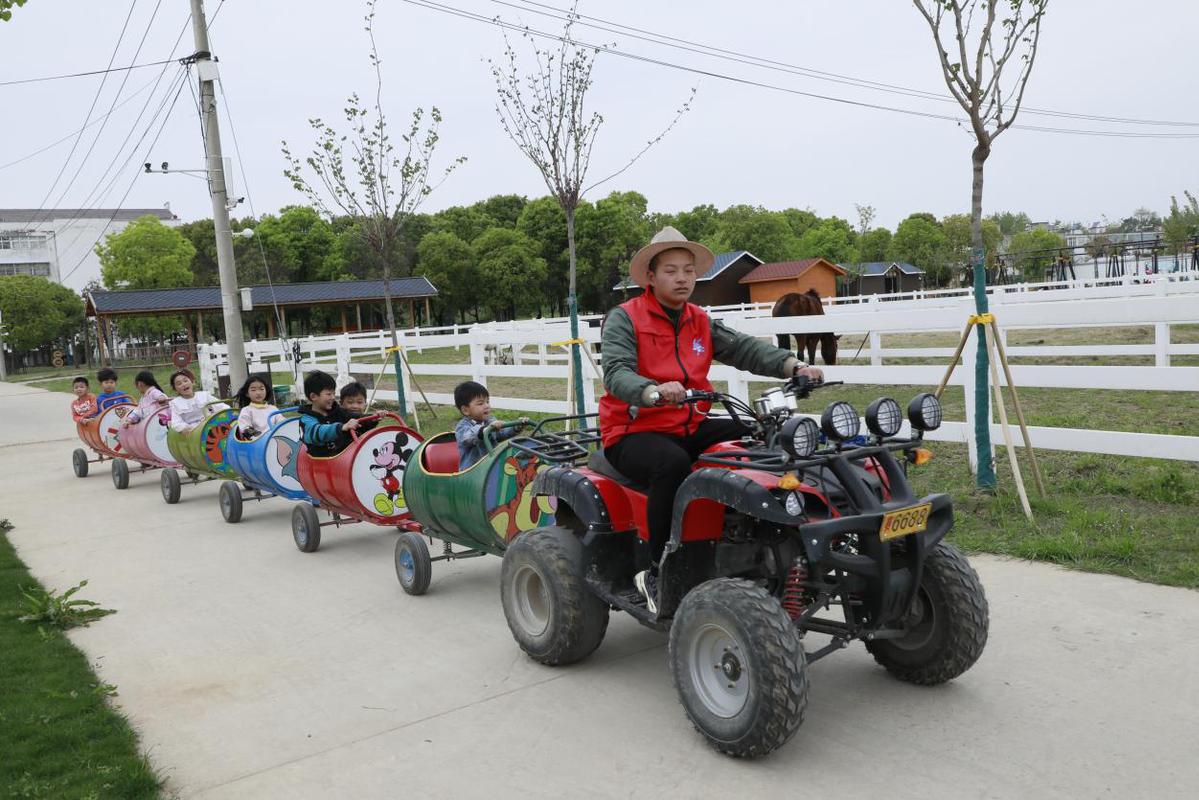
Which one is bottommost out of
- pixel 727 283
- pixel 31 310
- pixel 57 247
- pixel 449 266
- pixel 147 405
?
pixel 147 405

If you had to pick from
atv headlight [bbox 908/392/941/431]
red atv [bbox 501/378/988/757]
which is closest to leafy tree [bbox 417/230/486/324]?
→ red atv [bbox 501/378/988/757]

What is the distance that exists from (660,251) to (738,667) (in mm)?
1965

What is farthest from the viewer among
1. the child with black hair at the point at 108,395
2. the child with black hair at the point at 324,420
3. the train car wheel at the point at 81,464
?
the train car wheel at the point at 81,464

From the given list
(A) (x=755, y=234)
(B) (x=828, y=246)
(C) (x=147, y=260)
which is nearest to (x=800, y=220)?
(B) (x=828, y=246)

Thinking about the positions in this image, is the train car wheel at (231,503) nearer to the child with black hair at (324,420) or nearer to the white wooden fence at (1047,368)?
the child with black hair at (324,420)

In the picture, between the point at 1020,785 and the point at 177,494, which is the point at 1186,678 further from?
the point at 177,494

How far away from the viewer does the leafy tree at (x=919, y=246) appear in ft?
237

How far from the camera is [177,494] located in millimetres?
11023

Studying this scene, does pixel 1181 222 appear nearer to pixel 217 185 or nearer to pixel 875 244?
pixel 875 244

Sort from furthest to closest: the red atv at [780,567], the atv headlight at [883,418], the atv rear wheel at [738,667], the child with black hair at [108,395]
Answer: the child with black hair at [108,395]
the atv headlight at [883,418]
the red atv at [780,567]
the atv rear wheel at [738,667]

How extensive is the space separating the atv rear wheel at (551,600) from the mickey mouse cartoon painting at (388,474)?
261 centimetres

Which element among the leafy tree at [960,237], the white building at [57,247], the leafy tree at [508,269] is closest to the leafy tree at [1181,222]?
the leafy tree at [960,237]

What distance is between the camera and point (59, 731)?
4.39 metres

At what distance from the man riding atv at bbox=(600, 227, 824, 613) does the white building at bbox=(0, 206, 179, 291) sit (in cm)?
10448
